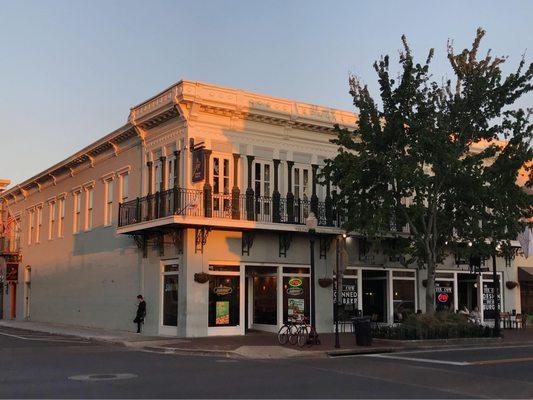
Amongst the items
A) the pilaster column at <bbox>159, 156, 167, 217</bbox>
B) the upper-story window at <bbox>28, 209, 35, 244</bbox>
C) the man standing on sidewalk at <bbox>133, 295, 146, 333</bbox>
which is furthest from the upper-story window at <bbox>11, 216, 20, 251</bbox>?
the pilaster column at <bbox>159, 156, 167, 217</bbox>

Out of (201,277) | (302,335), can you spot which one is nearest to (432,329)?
(302,335)

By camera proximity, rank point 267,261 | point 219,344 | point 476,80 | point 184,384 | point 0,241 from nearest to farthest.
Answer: point 184,384 → point 219,344 → point 476,80 → point 267,261 → point 0,241

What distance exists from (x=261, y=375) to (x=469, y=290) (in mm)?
20907

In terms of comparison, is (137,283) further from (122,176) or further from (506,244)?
(506,244)

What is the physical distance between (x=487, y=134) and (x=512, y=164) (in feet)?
4.68

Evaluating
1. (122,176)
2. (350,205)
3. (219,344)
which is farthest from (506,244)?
(122,176)

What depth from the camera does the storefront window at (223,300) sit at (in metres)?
23.2

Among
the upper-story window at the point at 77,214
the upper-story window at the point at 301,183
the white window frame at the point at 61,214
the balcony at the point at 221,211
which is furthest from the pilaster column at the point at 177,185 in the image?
the white window frame at the point at 61,214

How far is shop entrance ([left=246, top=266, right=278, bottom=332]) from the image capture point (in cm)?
2494

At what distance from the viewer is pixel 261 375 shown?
13.0 metres

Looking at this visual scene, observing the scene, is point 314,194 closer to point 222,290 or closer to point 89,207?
point 222,290

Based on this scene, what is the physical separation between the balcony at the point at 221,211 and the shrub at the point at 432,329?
5.19 metres

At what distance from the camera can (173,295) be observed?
23.6m

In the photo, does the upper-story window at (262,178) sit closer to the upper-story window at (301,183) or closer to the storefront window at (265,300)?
the upper-story window at (301,183)
